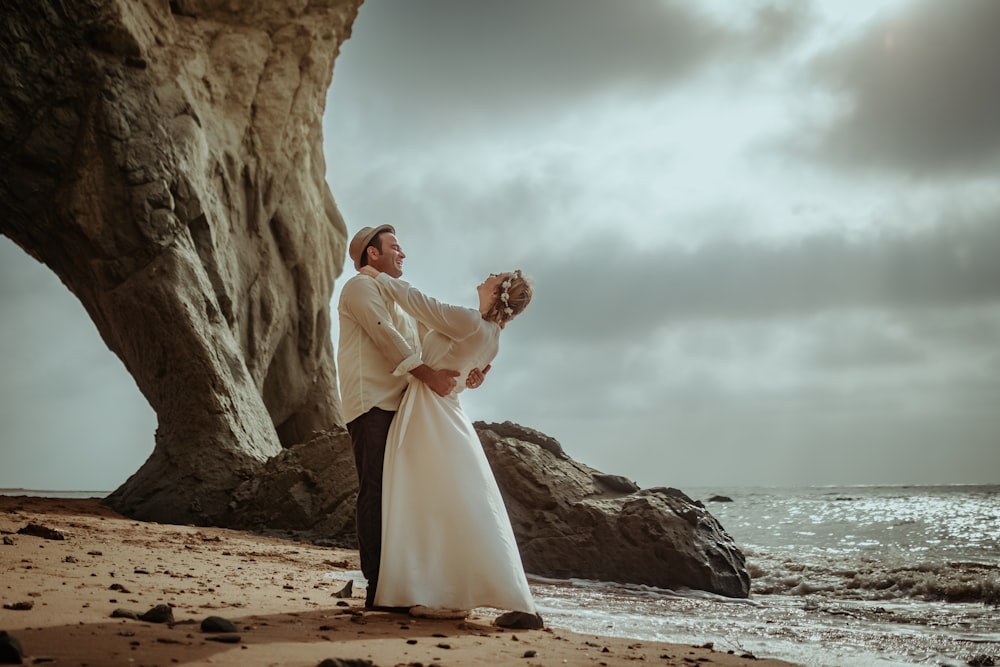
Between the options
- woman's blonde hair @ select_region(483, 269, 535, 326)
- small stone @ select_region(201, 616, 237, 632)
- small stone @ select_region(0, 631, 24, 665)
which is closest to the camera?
small stone @ select_region(0, 631, 24, 665)

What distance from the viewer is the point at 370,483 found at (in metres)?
4.16

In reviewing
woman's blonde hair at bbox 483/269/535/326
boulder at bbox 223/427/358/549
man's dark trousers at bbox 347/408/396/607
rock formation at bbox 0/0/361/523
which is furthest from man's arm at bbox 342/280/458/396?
rock formation at bbox 0/0/361/523

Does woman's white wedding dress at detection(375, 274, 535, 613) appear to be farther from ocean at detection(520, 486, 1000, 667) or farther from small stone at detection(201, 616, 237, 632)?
small stone at detection(201, 616, 237, 632)

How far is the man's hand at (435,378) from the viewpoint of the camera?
4184 mm

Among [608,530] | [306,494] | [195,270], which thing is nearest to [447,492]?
[608,530]

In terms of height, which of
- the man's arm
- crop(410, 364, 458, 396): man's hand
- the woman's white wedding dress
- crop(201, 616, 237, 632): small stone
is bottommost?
crop(201, 616, 237, 632): small stone

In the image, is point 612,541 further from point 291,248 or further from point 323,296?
point 323,296

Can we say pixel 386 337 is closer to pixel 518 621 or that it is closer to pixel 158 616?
pixel 518 621

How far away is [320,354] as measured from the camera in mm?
16938

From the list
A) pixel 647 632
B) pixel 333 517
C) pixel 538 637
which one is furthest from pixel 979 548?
pixel 538 637

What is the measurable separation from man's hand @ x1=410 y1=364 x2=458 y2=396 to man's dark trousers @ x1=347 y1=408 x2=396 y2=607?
0.25m

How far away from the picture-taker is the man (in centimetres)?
413

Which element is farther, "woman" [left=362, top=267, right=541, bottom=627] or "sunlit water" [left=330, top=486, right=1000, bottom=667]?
"sunlit water" [left=330, top=486, right=1000, bottom=667]

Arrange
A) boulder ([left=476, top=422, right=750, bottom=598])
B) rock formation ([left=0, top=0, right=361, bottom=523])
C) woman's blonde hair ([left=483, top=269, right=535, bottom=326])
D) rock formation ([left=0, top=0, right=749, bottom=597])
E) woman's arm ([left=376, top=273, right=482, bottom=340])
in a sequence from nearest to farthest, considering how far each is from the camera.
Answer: woman's arm ([left=376, top=273, right=482, bottom=340]) → woman's blonde hair ([left=483, top=269, right=535, bottom=326]) → boulder ([left=476, top=422, right=750, bottom=598]) → rock formation ([left=0, top=0, right=749, bottom=597]) → rock formation ([left=0, top=0, right=361, bottom=523])
